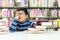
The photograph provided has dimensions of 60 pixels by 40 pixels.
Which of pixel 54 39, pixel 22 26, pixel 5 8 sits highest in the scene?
pixel 5 8

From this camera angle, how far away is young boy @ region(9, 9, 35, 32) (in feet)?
7.87

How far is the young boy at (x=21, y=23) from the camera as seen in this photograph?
7.87 feet

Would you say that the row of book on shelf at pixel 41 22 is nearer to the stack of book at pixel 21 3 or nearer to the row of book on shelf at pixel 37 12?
the row of book on shelf at pixel 37 12

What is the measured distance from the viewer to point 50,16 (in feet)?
7.89

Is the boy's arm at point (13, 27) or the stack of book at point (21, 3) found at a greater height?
the stack of book at point (21, 3)

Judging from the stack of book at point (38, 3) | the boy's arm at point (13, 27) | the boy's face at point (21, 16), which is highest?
the stack of book at point (38, 3)

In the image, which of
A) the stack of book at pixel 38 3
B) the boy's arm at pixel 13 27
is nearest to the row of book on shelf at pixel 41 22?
the boy's arm at pixel 13 27

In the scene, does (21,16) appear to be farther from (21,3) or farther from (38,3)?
(38,3)

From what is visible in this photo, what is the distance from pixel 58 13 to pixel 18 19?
0.70 metres

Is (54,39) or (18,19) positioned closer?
(54,39)

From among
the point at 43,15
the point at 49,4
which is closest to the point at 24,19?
the point at 43,15

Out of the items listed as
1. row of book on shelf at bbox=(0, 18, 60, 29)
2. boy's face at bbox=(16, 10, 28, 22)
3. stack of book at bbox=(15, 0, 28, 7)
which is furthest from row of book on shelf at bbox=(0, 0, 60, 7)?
row of book on shelf at bbox=(0, 18, 60, 29)

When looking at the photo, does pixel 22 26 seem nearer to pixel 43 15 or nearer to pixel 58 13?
pixel 43 15

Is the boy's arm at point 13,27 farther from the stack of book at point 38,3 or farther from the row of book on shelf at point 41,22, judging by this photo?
the stack of book at point 38,3
